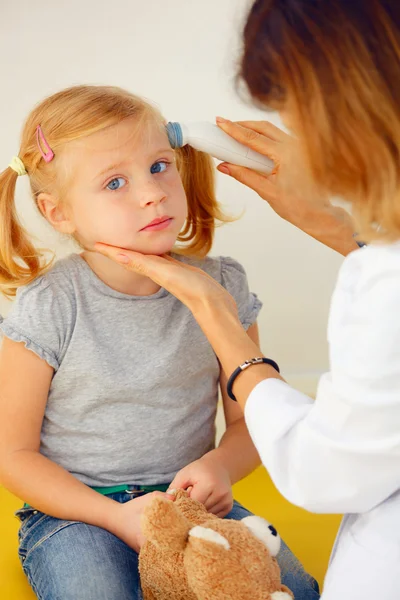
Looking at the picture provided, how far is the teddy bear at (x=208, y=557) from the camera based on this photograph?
0.83m

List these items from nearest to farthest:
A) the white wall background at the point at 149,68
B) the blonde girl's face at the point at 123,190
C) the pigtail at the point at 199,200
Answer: the blonde girl's face at the point at 123,190, the pigtail at the point at 199,200, the white wall background at the point at 149,68

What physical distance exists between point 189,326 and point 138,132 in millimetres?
298

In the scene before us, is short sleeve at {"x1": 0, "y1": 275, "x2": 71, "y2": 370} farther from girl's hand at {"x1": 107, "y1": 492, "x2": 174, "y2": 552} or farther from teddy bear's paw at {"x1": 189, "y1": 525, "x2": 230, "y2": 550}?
teddy bear's paw at {"x1": 189, "y1": 525, "x2": 230, "y2": 550}

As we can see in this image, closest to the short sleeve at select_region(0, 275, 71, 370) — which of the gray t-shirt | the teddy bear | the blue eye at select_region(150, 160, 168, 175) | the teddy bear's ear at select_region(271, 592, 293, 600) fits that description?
the gray t-shirt

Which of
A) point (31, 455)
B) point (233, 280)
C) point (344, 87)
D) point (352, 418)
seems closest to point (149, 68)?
point (233, 280)

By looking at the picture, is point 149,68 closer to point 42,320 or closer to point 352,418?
point 42,320

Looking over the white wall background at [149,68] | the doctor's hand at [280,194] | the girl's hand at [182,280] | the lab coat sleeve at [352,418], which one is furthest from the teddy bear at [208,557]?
the white wall background at [149,68]

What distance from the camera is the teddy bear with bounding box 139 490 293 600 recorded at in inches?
32.5

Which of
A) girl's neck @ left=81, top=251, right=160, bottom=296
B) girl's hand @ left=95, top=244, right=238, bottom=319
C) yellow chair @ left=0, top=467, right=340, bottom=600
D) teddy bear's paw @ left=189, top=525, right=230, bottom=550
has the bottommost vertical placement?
yellow chair @ left=0, top=467, right=340, bottom=600

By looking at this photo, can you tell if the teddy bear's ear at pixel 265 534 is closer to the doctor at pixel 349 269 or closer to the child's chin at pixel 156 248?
the doctor at pixel 349 269

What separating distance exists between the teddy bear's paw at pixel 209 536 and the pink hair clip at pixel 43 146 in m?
0.53

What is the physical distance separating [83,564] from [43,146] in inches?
21.5

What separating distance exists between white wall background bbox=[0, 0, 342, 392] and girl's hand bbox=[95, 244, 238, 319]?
1.85 feet

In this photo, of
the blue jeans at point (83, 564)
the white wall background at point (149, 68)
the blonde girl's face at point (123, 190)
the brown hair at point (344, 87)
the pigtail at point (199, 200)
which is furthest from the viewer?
the white wall background at point (149, 68)
